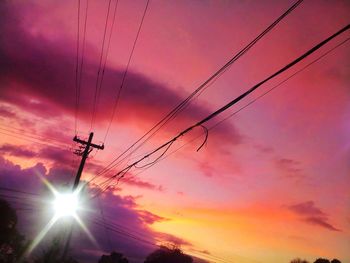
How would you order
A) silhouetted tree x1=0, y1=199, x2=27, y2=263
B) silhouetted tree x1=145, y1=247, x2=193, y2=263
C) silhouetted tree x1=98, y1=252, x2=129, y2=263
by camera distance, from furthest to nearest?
silhouetted tree x1=98, y1=252, x2=129, y2=263 < silhouetted tree x1=145, y1=247, x2=193, y2=263 < silhouetted tree x1=0, y1=199, x2=27, y2=263

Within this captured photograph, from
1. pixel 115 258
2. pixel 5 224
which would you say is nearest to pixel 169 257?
pixel 115 258

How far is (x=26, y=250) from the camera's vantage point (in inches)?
3381

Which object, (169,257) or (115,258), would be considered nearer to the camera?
(169,257)

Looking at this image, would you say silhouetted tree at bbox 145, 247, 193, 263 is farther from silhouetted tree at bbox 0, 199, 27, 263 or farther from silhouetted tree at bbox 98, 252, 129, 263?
silhouetted tree at bbox 0, 199, 27, 263

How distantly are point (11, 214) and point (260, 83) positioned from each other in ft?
214

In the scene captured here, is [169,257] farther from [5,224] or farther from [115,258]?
[5,224]

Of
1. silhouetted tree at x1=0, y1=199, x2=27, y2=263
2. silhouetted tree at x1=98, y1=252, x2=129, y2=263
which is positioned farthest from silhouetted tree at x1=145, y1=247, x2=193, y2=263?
silhouetted tree at x1=0, y1=199, x2=27, y2=263

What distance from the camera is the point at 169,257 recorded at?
231 ft

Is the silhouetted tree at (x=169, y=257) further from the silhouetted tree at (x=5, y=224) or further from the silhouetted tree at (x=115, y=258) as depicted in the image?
the silhouetted tree at (x=5, y=224)

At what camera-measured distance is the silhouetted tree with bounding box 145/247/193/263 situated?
230 ft

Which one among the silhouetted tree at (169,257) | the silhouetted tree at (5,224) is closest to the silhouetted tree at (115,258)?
the silhouetted tree at (169,257)

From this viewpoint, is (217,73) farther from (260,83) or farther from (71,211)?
(71,211)

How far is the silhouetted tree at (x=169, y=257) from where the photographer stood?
70.2 metres

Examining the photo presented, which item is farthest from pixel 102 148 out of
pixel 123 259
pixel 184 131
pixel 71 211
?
pixel 123 259
